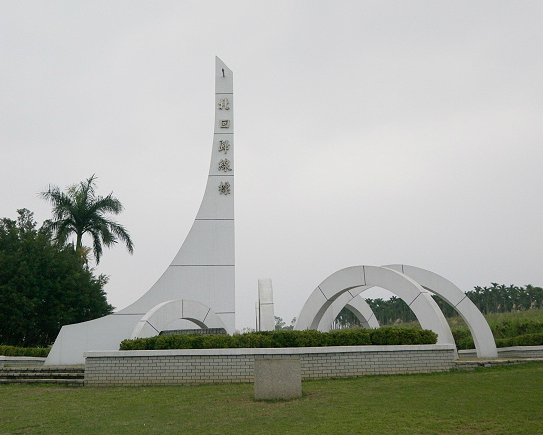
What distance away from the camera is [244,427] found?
6.84 metres

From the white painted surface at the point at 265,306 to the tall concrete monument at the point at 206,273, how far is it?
A: 7.45 ft

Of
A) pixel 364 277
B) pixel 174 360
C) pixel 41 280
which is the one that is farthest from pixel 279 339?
pixel 41 280

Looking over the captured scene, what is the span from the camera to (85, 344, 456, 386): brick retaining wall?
36.7 ft

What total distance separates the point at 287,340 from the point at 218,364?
5.31 ft

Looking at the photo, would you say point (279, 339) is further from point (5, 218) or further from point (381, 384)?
point (5, 218)

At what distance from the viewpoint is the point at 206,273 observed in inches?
754

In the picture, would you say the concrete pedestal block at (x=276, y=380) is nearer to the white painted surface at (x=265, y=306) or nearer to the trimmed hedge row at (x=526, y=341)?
the white painted surface at (x=265, y=306)

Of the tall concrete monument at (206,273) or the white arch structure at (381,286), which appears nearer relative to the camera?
the white arch structure at (381,286)

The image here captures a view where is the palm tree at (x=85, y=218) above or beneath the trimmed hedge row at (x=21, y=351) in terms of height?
above

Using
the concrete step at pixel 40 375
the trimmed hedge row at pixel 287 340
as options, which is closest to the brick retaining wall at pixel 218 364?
the trimmed hedge row at pixel 287 340

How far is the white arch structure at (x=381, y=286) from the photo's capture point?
505 inches

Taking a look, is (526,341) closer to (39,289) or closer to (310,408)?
(310,408)

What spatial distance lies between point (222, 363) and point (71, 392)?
3159 millimetres

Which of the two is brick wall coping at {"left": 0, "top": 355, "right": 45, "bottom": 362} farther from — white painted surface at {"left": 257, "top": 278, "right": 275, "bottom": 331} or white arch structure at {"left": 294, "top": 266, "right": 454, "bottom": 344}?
white arch structure at {"left": 294, "top": 266, "right": 454, "bottom": 344}
